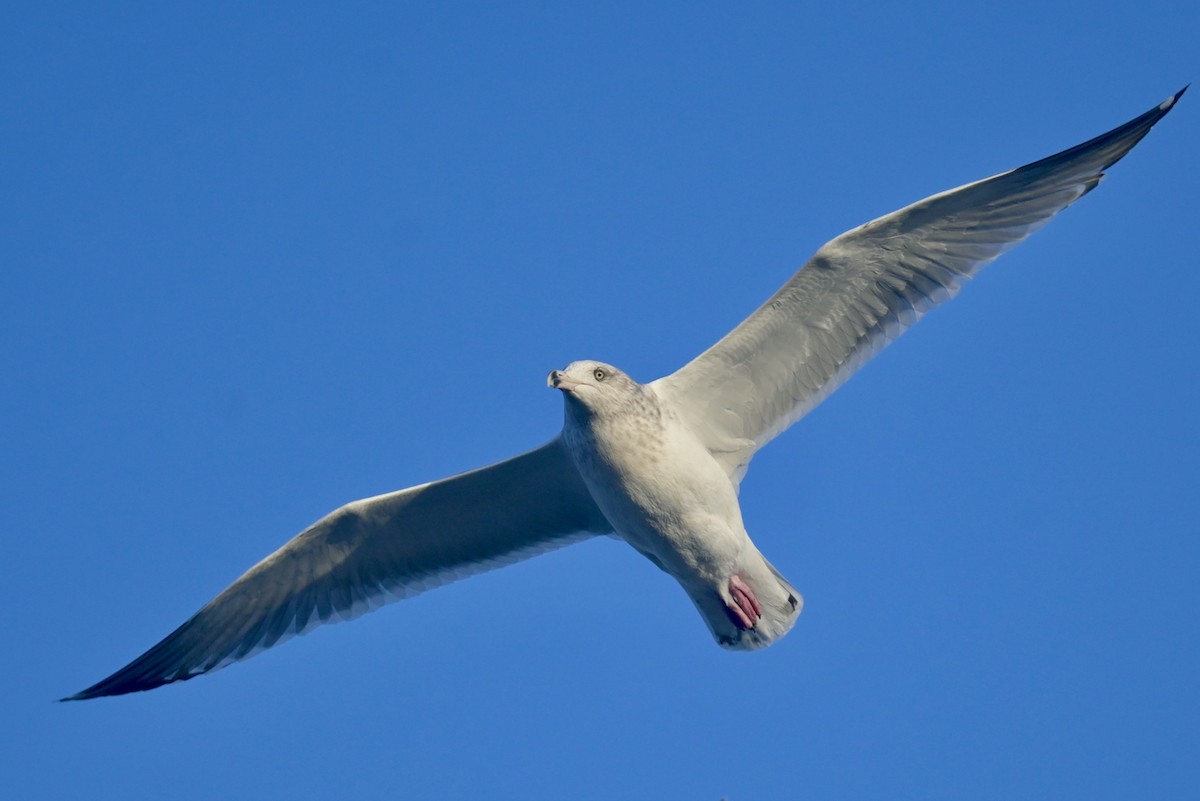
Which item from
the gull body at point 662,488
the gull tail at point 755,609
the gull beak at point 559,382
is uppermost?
the gull beak at point 559,382

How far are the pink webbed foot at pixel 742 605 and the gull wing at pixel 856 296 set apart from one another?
0.82 m

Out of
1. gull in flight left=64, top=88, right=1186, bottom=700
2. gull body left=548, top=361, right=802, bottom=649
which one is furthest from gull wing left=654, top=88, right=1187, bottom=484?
gull body left=548, top=361, right=802, bottom=649

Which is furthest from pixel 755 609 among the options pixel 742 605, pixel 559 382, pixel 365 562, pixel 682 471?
pixel 365 562

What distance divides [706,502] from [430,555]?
2536 millimetres

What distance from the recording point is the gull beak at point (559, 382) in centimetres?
1037

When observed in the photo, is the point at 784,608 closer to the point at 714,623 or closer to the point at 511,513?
the point at 714,623

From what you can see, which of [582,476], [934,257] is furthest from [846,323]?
[582,476]

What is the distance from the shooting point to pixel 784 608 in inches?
444

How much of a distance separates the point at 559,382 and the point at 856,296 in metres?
2.33

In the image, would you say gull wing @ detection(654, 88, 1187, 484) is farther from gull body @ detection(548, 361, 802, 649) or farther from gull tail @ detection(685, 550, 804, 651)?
gull tail @ detection(685, 550, 804, 651)

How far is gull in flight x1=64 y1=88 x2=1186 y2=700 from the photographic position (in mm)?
10711

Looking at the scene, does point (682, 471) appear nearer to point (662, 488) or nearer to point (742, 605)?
point (662, 488)

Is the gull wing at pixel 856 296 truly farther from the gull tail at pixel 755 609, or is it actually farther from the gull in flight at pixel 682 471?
the gull tail at pixel 755 609

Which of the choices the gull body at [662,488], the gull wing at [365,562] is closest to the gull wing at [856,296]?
the gull body at [662,488]
